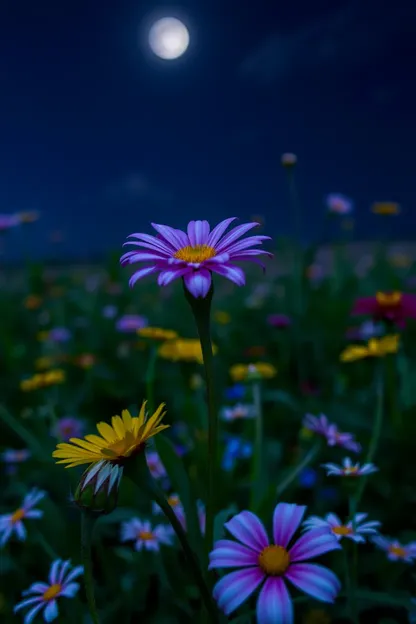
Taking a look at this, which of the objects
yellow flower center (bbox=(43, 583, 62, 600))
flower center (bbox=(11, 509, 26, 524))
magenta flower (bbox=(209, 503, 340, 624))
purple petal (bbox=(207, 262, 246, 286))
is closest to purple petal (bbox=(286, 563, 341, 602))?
magenta flower (bbox=(209, 503, 340, 624))

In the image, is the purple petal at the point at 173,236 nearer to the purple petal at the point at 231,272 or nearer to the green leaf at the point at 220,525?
the purple petal at the point at 231,272

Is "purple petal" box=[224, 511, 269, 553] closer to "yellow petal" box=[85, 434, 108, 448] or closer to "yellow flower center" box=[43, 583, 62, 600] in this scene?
"yellow petal" box=[85, 434, 108, 448]

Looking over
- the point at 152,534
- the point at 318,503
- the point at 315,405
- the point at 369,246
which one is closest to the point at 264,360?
the point at 315,405

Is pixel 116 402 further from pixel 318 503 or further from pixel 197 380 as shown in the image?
pixel 318 503

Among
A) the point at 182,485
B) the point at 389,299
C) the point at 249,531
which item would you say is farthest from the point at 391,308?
the point at 249,531

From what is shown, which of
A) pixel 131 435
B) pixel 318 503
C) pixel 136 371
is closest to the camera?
pixel 131 435
